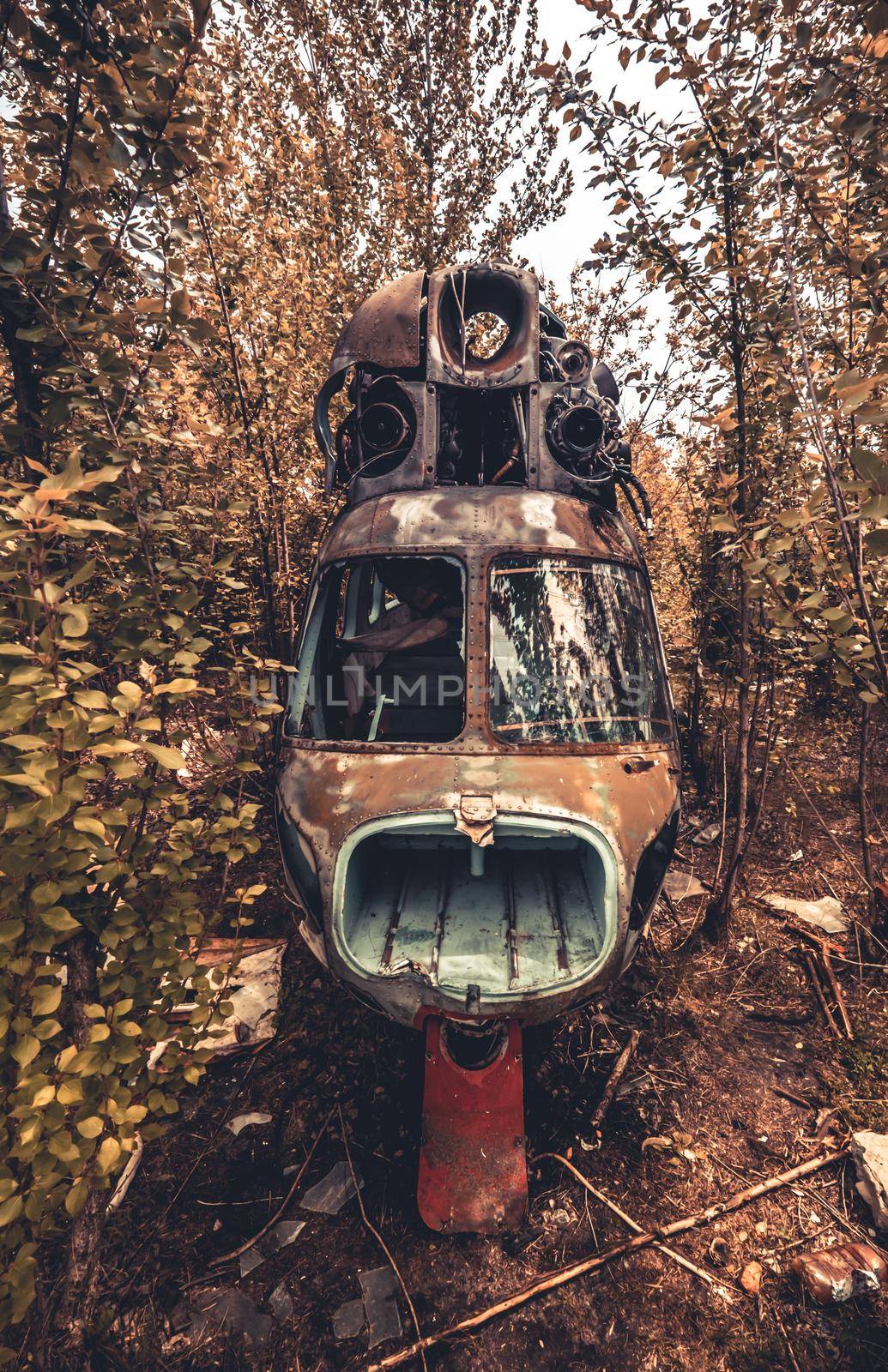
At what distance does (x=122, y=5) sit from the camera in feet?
7.05

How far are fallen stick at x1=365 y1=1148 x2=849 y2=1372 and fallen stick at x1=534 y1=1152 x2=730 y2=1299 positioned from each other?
47mm

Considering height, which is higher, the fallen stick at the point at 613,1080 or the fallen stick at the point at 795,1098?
the fallen stick at the point at 613,1080

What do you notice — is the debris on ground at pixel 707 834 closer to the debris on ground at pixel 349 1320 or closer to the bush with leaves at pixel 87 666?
the debris on ground at pixel 349 1320

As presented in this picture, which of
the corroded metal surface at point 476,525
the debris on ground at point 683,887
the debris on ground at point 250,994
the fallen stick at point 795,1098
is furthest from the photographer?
the debris on ground at point 683,887

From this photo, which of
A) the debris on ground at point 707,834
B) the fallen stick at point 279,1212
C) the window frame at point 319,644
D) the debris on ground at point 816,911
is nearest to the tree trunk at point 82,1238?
the fallen stick at point 279,1212

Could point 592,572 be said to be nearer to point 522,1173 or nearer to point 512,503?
point 512,503

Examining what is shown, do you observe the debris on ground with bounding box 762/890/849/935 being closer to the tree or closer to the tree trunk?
the tree

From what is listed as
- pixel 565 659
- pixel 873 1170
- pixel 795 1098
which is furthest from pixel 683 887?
pixel 565 659

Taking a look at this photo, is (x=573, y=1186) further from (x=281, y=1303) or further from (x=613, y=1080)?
(x=281, y=1303)

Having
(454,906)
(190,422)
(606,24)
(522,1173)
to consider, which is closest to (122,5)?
(190,422)

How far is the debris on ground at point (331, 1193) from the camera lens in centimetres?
312

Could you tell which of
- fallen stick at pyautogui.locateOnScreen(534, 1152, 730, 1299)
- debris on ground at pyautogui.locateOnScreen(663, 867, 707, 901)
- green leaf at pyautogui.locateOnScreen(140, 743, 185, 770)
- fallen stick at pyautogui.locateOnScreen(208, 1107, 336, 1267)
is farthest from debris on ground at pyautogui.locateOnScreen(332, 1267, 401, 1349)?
debris on ground at pyautogui.locateOnScreen(663, 867, 707, 901)

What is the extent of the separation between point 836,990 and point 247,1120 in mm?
4301

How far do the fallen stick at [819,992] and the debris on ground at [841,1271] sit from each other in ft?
5.03
